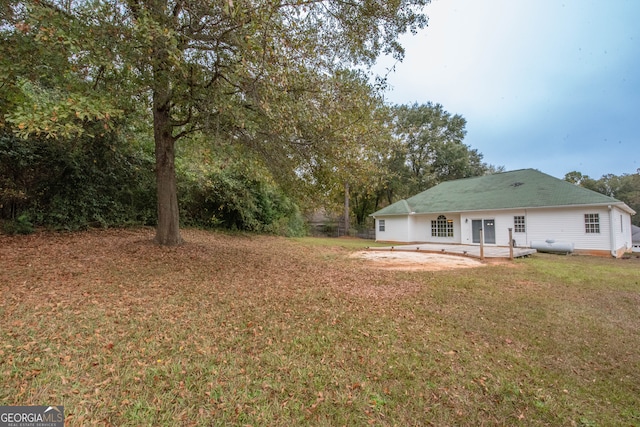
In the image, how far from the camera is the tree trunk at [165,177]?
7.02 metres

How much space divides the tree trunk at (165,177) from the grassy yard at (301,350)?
1.76 metres

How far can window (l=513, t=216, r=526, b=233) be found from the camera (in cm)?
1499

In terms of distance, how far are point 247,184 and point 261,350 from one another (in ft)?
41.6

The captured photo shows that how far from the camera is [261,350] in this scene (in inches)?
122

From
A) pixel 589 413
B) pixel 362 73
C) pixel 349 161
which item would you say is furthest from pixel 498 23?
pixel 589 413

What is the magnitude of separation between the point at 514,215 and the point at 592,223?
119 inches

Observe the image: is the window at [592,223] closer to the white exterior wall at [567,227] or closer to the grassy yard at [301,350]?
the white exterior wall at [567,227]

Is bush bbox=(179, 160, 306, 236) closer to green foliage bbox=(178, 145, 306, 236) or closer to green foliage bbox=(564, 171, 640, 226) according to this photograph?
green foliage bbox=(178, 145, 306, 236)

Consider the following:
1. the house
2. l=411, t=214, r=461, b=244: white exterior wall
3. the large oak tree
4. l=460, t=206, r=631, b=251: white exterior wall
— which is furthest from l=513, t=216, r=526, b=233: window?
the large oak tree

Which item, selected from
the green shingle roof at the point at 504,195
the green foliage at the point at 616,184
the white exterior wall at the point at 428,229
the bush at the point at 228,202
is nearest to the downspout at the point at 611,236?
the green shingle roof at the point at 504,195

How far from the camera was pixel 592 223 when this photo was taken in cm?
1307

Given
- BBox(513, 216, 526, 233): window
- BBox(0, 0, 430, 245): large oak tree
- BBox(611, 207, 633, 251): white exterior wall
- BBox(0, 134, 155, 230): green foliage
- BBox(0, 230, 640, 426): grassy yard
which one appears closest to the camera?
BBox(0, 230, 640, 426): grassy yard

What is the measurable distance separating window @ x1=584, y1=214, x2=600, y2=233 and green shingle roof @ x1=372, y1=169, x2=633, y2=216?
31.2 inches

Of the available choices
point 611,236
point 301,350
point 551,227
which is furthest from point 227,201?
point 611,236
